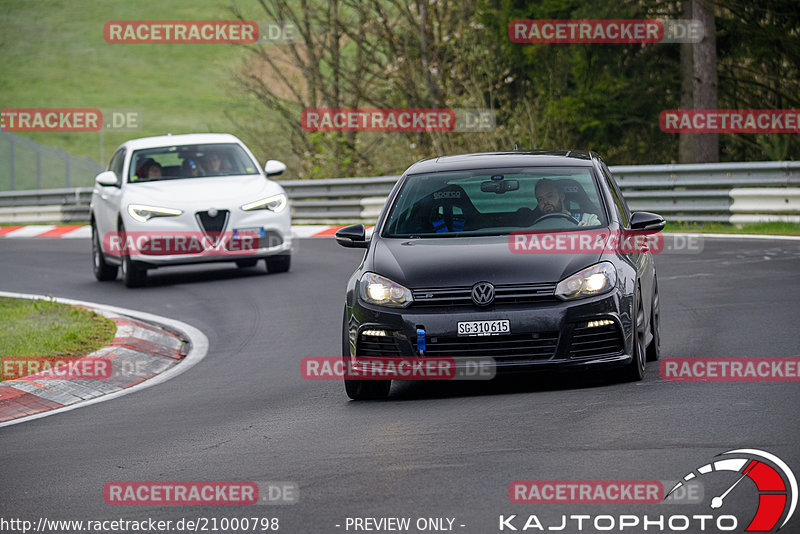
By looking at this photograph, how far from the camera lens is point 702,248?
19.0m

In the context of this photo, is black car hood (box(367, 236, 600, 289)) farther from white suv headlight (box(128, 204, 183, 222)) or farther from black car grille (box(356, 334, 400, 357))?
white suv headlight (box(128, 204, 183, 222))

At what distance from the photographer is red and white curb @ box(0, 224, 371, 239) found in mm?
25656

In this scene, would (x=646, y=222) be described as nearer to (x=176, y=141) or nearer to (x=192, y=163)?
(x=192, y=163)

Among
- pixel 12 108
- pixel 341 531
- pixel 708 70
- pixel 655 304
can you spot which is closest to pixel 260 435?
pixel 341 531

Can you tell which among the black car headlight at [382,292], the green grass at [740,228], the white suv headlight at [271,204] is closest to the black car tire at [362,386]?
the black car headlight at [382,292]

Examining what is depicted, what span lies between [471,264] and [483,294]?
265mm

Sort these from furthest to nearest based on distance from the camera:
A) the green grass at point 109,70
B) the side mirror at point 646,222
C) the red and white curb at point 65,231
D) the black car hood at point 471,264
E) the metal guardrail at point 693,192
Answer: the green grass at point 109,70 < the red and white curb at point 65,231 < the metal guardrail at point 693,192 < the side mirror at point 646,222 < the black car hood at point 471,264

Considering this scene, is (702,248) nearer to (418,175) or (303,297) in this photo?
(303,297)

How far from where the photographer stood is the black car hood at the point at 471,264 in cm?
846

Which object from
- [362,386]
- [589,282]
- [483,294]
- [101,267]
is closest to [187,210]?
[101,267]

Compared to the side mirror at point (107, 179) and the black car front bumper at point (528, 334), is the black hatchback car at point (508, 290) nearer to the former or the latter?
the black car front bumper at point (528, 334)

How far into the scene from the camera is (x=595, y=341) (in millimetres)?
8477

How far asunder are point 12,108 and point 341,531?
8525 centimetres

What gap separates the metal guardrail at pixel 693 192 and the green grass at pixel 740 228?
4.9 inches
